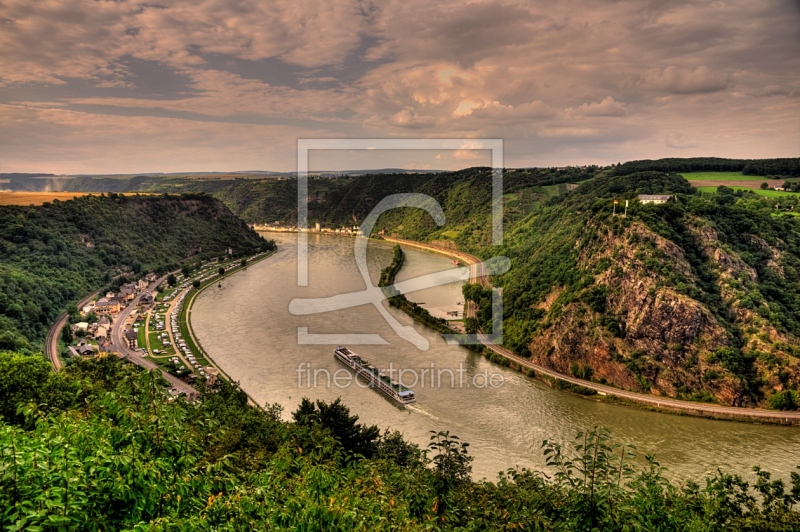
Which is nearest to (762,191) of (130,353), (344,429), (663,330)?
(663,330)

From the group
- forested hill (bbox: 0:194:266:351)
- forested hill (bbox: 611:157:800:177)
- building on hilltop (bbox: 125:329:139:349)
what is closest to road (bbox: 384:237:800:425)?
building on hilltop (bbox: 125:329:139:349)

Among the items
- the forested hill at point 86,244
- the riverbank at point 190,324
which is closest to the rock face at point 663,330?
the riverbank at point 190,324

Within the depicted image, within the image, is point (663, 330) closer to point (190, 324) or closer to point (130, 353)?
point (130, 353)

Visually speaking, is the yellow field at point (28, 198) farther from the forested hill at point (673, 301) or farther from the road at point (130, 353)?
the forested hill at point (673, 301)

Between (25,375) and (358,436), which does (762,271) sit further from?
(25,375)

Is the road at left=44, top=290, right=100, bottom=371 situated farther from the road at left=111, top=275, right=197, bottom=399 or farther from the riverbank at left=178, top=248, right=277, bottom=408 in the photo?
the riverbank at left=178, top=248, right=277, bottom=408
